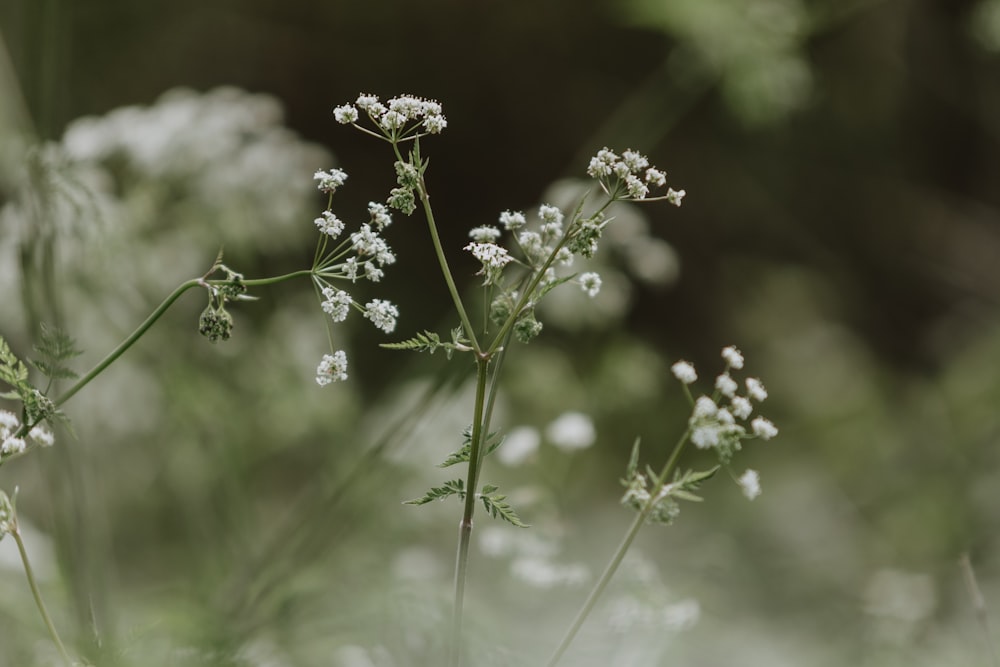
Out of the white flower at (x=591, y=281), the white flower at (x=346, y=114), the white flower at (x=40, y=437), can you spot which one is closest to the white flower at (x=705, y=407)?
the white flower at (x=591, y=281)

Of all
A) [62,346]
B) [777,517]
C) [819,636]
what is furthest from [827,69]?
[62,346]

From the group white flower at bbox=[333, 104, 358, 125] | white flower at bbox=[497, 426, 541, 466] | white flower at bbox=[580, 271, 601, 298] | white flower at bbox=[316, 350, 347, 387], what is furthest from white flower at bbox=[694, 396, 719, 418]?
white flower at bbox=[497, 426, 541, 466]

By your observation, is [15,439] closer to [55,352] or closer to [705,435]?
[55,352]

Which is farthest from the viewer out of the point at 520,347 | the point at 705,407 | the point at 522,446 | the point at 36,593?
the point at 520,347

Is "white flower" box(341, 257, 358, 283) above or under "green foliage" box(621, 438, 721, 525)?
under

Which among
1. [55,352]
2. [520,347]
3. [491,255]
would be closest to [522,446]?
[491,255]

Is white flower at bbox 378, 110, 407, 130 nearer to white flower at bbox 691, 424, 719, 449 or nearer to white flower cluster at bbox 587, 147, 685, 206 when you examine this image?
white flower cluster at bbox 587, 147, 685, 206

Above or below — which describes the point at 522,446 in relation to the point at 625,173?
above
